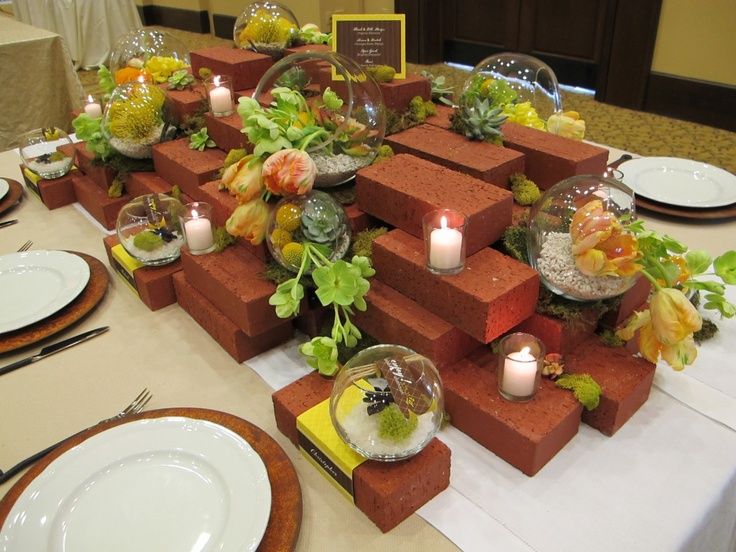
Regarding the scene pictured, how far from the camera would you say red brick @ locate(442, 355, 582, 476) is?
0.77 meters

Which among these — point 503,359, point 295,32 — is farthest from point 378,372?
point 295,32

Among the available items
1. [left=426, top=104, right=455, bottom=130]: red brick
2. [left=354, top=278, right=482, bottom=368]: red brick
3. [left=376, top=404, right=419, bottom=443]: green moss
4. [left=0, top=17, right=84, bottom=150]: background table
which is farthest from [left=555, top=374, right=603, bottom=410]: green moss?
[left=0, top=17, right=84, bottom=150]: background table

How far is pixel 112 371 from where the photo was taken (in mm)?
983

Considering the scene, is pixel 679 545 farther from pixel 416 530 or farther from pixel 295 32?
pixel 295 32

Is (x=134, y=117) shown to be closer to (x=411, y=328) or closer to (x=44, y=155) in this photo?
(x=44, y=155)

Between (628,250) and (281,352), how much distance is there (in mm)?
542

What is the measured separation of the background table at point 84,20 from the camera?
15.6 feet

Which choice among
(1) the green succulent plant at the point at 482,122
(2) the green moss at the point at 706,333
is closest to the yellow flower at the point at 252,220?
(1) the green succulent plant at the point at 482,122

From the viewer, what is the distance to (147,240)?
1129 mm

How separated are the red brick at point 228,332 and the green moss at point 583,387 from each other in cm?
44

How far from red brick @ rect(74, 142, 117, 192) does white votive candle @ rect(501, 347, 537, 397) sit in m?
1.04

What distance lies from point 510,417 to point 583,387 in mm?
109

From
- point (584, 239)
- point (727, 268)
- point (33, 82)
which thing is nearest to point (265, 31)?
point (584, 239)

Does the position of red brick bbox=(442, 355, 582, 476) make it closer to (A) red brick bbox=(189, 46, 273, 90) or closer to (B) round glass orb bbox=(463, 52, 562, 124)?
(B) round glass orb bbox=(463, 52, 562, 124)
